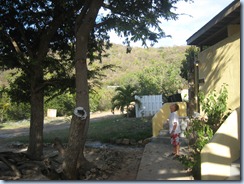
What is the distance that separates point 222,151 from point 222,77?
456 cm

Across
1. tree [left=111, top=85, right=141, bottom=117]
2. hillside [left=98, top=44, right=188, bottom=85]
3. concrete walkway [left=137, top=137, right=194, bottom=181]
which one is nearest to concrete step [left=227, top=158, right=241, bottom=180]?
concrete walkway [left=137, top=137, right=194, bottom=181]

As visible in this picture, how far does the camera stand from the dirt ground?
8641 mm

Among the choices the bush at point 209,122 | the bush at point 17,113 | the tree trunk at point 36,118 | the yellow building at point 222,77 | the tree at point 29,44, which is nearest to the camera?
the yellow building at point 222,77

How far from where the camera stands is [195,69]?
13.2 meters

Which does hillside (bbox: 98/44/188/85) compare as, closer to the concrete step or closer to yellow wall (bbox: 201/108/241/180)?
yellow wall (bbox: 201/108/241/180)

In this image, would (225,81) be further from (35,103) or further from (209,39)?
(35,103)

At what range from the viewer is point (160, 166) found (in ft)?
22.5

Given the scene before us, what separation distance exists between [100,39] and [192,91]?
4.51m

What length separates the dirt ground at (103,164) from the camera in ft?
28.3

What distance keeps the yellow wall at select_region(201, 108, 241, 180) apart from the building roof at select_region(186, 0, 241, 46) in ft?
12.2

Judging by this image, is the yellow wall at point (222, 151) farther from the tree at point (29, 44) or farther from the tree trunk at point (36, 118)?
the tree trunk at point (36, 118)

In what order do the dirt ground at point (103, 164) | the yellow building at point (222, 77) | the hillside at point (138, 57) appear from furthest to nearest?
the hillside at point (138, 57), the dirt ground at point (103, 164), the yellow building at point (222, 77)

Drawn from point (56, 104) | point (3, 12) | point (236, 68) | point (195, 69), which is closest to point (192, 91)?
point (195, 69)

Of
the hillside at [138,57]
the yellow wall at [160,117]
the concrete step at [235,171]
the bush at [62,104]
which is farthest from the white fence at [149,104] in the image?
the hillside at [138,57]
